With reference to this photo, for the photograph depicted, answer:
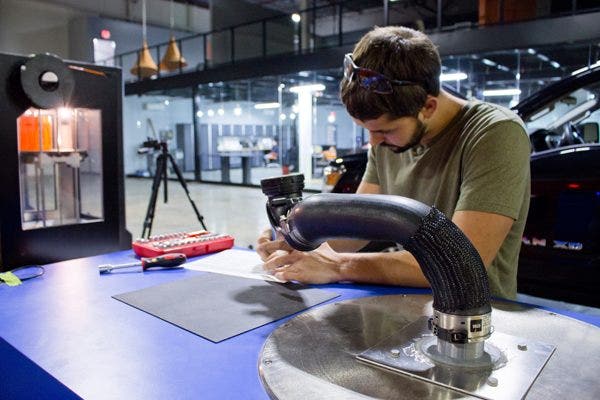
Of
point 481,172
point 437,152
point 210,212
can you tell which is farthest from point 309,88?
point 481,172

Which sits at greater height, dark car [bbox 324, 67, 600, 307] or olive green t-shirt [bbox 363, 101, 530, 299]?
olive green t-shirt [bbox 363, 101, 530, 299]

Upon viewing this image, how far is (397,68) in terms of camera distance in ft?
3.10

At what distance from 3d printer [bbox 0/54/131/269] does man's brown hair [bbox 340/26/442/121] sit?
3.11 ft

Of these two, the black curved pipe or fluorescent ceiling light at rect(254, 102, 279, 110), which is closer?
the black curved pipe

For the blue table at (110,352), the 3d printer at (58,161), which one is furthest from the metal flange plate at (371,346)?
the 3d printer at (58,161)

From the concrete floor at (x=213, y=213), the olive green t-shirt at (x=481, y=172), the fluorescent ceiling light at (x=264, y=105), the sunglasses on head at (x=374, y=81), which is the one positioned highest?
the fluorescent ceiling light at (x=264, y=105)

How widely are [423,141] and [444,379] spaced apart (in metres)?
0.77

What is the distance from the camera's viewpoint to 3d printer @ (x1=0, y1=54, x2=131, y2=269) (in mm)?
1376

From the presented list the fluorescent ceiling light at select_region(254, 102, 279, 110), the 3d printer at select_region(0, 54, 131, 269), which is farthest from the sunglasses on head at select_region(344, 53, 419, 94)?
the fluorescent ceiling light at select_region(254, 102, 279, 110)

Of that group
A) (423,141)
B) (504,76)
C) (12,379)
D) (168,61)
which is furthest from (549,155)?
(168,61)

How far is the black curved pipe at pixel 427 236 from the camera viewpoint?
0.55m

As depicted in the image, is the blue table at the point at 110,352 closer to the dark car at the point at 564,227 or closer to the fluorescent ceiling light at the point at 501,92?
the dark car at the point at 564,227

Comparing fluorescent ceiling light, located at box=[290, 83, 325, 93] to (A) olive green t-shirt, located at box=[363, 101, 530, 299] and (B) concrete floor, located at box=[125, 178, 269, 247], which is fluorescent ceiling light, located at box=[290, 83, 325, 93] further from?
(A) olive green t-shirt, located at box=[363, 101, 530, 299]

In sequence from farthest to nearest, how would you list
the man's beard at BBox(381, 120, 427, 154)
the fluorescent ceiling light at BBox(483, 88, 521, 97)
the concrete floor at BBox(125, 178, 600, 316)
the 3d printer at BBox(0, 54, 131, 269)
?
1. the fluorescent ceiling light at BBox(483, 88, 521, 97)
2. the concrete floor at BBox(125, 178, 600, 316)
3. the 3d printer at BBox(0, 54, 131, 269)
4. the man's beard at BBox(381, 120, 427, 154)
